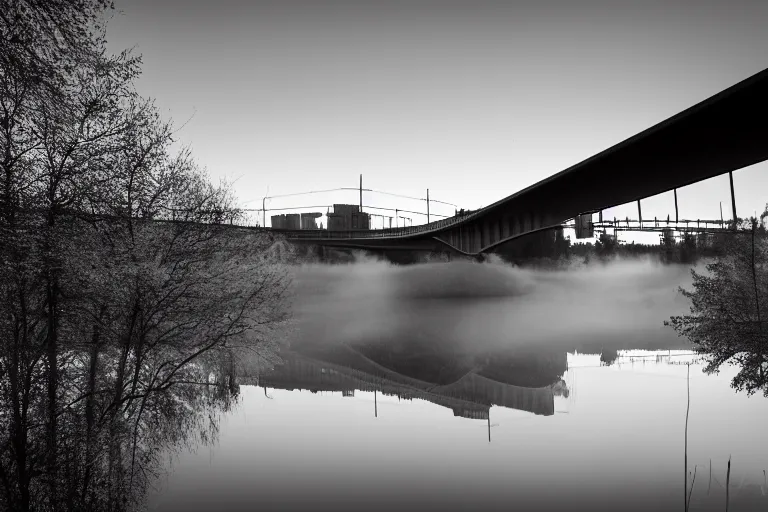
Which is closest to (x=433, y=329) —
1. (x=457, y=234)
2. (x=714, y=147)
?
(x=457, y=234)

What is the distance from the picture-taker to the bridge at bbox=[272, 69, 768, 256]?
25781mm

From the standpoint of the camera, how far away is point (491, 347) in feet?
228

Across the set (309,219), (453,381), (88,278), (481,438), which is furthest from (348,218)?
(88,278)

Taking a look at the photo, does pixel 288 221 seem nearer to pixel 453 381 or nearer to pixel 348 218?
pixel 348 218

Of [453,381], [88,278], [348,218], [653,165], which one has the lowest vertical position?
[453,381]

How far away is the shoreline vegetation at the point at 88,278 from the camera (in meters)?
14.3

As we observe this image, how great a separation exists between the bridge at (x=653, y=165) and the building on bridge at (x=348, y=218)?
45143mm

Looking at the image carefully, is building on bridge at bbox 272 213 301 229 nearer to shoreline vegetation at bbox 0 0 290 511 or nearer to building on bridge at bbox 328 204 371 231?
building on bridge at bbox 328 204 371 231

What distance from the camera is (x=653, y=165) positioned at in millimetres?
35094

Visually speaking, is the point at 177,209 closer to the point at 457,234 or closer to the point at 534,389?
the point at 534,389

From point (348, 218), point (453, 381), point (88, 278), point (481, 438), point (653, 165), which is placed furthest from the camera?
point (348, 218)

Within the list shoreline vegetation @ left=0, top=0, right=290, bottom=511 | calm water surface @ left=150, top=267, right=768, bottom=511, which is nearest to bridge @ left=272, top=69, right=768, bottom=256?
calm water surface @ left=150, top=267, right=768, bottom=511

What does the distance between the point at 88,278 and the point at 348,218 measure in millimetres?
97540

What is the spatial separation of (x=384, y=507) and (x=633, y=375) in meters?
32.9
